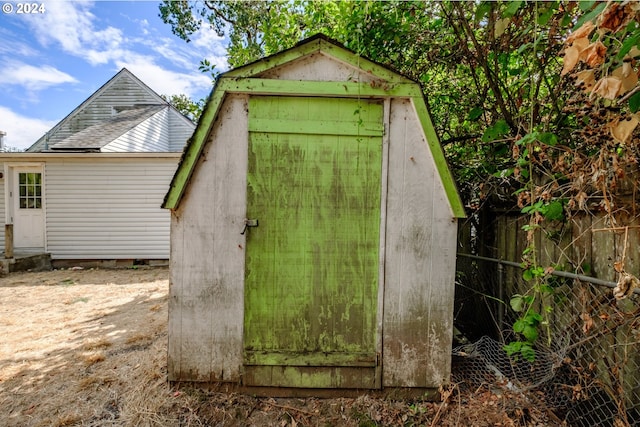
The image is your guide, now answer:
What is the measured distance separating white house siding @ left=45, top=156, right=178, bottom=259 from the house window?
1.97ft

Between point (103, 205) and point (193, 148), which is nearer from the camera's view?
point (193, 148)

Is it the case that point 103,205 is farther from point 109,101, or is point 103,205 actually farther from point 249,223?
point 249,223

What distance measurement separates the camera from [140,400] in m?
2.26

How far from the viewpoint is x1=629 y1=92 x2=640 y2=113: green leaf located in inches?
Answer: 57.6

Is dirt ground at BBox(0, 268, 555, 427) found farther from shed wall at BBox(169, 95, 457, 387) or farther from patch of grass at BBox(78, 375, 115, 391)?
shed wall at BBox(169, 95, 457, 387)

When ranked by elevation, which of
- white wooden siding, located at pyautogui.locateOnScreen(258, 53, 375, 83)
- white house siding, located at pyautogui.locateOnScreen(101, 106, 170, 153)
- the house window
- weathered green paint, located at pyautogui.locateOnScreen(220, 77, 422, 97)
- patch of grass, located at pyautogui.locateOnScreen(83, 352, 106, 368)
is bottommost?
patch of grass, located at pyautogui.locateOnScreen(83, 352, 106, 368)

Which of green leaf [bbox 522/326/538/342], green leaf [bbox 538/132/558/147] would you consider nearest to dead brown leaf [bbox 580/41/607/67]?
green leaf [bbox 538/132/558/147]

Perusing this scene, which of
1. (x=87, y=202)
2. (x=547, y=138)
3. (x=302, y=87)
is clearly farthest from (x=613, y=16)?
(x=87, y=202)

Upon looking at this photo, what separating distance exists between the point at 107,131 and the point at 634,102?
12.5m

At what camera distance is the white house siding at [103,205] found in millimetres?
8078

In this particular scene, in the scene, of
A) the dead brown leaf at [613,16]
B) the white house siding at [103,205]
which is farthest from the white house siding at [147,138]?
the dead brown leaf at [613,16]

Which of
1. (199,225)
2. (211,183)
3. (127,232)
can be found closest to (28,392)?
(199,225)

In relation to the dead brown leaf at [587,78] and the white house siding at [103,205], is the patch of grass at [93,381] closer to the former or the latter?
the dead brown leaf at [587,78]

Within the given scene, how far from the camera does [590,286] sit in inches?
78.3
